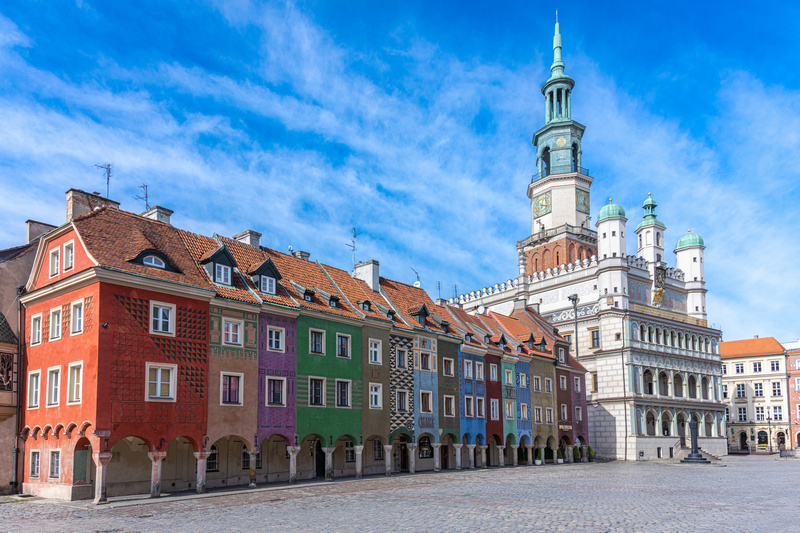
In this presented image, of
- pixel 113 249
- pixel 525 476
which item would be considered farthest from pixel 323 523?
pixel 525 476

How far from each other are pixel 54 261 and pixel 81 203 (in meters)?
3.38

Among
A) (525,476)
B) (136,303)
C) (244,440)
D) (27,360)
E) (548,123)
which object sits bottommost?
(525,476)

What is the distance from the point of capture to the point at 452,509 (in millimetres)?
24906

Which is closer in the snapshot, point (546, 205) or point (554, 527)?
point (554, 527)

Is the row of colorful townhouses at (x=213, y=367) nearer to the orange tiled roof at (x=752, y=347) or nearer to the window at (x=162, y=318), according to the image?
the window at (x=162, y=318)

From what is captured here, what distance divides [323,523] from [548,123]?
2972 inches

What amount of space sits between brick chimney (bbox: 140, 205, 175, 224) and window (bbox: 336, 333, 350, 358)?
11.4 meters

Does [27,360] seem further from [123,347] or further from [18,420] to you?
[123,347]

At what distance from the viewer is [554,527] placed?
66.3ft

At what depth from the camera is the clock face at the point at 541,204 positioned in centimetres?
8725

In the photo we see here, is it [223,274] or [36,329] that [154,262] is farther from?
[36,329]

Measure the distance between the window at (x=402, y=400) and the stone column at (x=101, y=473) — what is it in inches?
782

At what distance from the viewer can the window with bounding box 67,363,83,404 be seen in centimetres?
3069

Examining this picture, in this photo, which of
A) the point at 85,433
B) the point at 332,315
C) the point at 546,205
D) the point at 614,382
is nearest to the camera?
the point at 85,433
